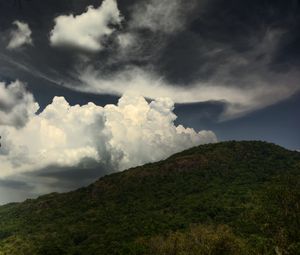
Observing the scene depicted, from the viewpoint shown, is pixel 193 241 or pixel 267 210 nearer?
pixel 267 210

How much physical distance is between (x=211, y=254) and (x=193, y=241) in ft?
47.0

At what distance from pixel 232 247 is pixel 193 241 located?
17140 mm

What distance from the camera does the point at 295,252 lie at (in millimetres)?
68250

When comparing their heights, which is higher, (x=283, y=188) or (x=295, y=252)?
(x=283, y=188)

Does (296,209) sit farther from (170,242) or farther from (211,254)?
(170,242)

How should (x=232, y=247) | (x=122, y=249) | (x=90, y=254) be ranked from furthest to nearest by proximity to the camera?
(x=90, y=254) → (x=122, y=249) → (x=232, y=247)

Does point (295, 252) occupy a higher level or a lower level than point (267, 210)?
lower

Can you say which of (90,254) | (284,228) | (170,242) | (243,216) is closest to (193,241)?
(170,242)

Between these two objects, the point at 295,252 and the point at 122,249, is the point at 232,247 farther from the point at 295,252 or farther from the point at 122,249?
the point at 122,249

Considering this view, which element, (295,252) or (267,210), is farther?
(267,210)

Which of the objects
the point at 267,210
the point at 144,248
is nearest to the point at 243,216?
the point at 267,210

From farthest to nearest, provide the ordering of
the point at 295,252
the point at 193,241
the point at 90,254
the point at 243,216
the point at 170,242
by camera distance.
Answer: the point at 90,254 → the point at 170,242 → the point at 193,241 → the point at 243,216 → the point at 295,252

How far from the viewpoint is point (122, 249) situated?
171 metres

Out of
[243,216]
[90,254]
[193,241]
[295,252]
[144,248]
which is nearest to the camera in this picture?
A: [295,252]
